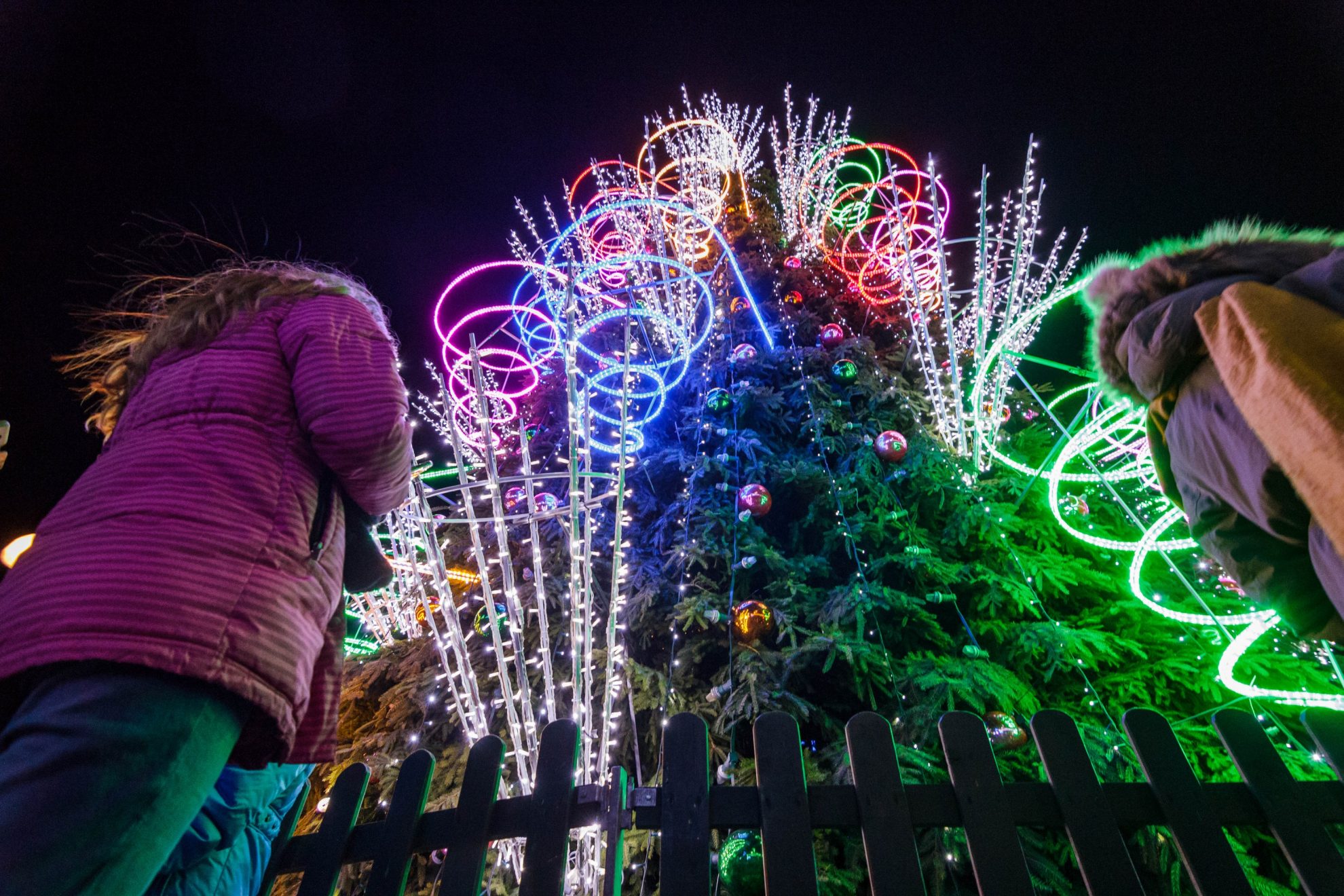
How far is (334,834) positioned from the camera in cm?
161

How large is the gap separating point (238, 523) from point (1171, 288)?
8.43 feet

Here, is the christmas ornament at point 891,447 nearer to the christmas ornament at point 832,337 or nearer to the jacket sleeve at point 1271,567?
the christmas ornament at point 832,337

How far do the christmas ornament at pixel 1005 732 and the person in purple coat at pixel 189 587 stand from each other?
2.57 m

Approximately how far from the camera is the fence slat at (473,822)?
4.82ft

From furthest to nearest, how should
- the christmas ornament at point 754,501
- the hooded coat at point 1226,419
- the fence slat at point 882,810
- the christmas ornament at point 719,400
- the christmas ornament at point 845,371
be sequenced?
1. the christmas ornament at point 845,371
2. the christmas ornament at point 719,400
3. the christmas ornament at point 754,501
4. the fence slat at point 882,810
5. the hooded coat at point 1226,419

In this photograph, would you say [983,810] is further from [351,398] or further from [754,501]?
[754,501]

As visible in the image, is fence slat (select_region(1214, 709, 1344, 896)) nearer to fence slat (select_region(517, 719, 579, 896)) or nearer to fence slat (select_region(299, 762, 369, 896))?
fence slat (select_region(517, 719, 579, 896))

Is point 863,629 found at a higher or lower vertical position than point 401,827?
higher

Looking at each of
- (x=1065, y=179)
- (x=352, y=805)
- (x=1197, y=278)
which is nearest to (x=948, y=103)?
(x=1065, y=179)

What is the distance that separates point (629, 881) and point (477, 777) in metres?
1.32

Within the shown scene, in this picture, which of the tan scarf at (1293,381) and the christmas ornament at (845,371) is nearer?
the tan scarf at (1293,381)

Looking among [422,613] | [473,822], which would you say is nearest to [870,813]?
[473,822]

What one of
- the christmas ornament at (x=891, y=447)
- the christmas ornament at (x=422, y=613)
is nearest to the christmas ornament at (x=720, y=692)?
the christmas ornament at (x=891, y=447)

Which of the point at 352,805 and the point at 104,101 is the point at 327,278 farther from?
the point at 104,101
